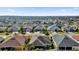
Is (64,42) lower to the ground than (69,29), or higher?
lower

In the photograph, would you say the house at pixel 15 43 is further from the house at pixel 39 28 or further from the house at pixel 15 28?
the house at pixel 39 28

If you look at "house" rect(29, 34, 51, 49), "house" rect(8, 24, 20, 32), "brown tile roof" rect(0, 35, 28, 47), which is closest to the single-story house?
"house" rect(29, 34, 51, 49)

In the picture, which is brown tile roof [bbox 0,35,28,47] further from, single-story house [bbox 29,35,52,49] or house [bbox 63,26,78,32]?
house [bbox 63,26,78,32]

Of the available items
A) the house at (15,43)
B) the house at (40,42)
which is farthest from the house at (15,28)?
the house at (40,42)

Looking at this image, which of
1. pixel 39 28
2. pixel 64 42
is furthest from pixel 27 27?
pixel 64 42

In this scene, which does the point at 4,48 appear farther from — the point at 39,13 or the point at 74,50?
the point at 74,50

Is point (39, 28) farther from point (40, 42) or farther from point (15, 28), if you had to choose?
point (15, 28)
